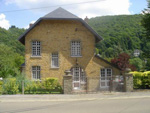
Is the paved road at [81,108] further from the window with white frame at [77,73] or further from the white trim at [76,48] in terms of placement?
the white trim at [76,48]

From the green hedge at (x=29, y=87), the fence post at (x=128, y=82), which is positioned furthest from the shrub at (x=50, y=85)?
the fence post at (x=128, y=82)

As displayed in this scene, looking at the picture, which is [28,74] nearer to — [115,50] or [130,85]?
[130,85]

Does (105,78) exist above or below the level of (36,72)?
below

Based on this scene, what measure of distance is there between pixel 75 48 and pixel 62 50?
4.87ft

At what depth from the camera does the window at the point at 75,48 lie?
23.4 metres

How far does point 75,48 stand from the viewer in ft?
76.9

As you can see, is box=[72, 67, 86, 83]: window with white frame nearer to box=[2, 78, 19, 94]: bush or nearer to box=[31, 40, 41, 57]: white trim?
box=[31, 40, 41, 57]: white trim

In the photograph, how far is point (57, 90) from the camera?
18125 mm

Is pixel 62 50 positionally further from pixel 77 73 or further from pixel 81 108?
pixel 81 108

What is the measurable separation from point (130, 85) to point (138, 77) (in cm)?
137

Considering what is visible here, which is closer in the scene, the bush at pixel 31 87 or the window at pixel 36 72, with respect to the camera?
the bush at pixel 31 87

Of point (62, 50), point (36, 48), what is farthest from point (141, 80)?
point (36, 48)

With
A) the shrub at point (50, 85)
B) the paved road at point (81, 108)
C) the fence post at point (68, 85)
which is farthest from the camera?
the shrub at point (50, 85)

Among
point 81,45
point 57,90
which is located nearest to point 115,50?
point 81,45
